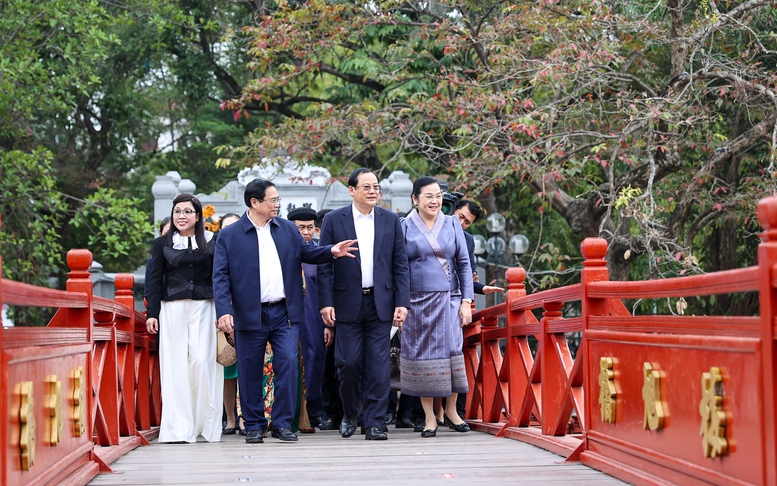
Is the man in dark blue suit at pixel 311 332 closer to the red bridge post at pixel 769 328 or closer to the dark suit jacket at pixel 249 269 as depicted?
the dark suit jacket at pixel 249 269

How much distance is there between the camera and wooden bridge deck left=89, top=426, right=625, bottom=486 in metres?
4.34

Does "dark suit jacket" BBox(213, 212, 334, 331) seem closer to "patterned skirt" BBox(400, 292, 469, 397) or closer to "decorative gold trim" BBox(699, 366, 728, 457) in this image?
"patterned skirt" BBox(400, 292, 469, 397)

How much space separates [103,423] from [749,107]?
286 inches

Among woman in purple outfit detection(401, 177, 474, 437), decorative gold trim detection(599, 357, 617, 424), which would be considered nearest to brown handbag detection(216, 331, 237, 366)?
woman in purple outfit detection(401, 177, 474, 437)

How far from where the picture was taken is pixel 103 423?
5.30 metres

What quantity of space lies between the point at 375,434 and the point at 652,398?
2.67 meters

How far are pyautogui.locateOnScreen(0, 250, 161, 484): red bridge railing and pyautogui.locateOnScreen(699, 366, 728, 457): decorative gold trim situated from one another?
7.54ft

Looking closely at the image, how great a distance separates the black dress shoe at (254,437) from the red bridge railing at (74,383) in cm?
68

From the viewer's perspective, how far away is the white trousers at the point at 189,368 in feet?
21.2

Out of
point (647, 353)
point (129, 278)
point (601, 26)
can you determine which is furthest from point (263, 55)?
point (647, 353)

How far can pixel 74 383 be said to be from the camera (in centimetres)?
449

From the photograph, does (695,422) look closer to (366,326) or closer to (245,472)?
(245,472)

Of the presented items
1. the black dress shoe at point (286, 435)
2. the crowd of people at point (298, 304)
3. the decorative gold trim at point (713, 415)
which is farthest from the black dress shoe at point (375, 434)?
the decorative gold trim at point (713, 415)

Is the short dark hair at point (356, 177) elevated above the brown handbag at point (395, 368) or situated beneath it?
elevated above
